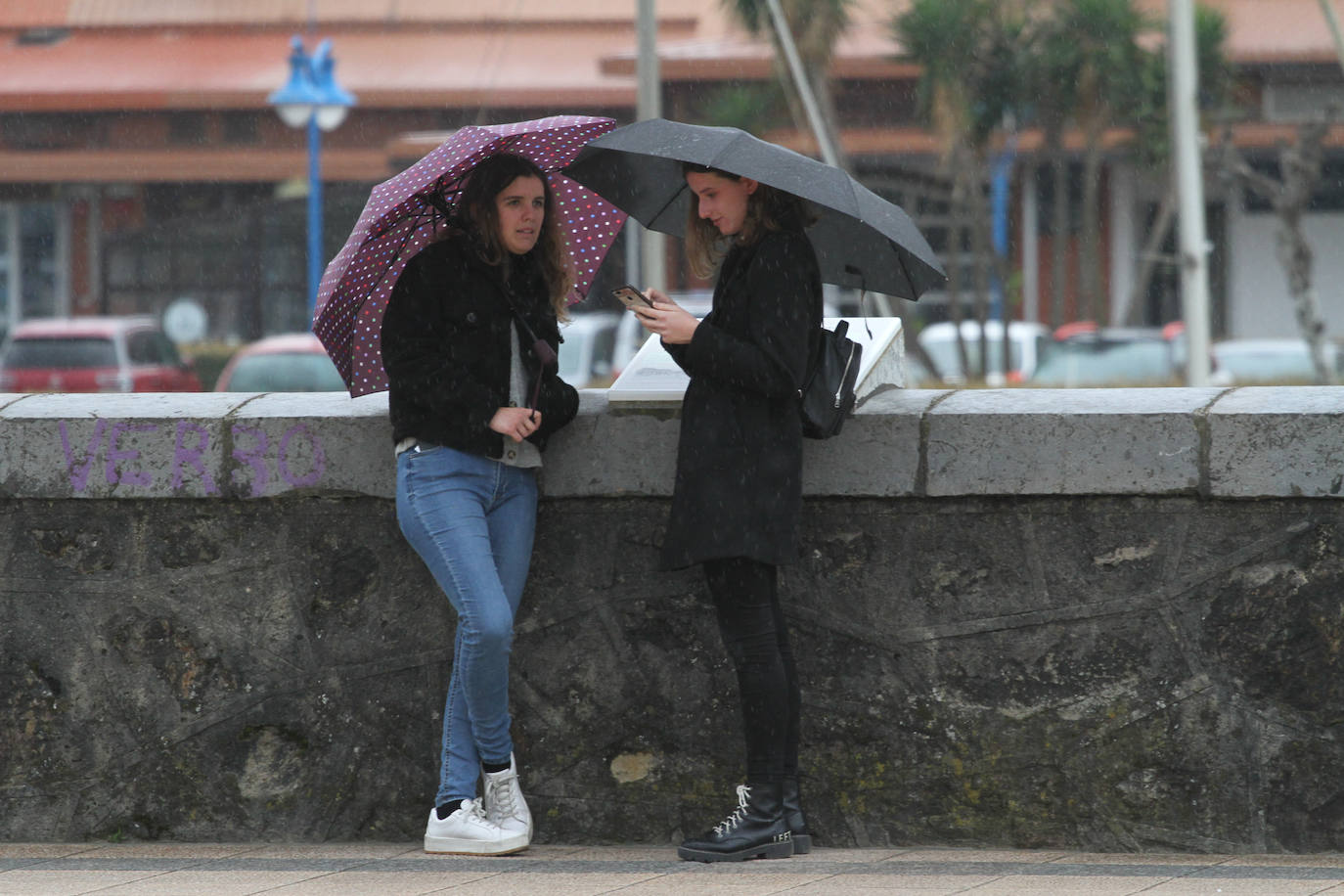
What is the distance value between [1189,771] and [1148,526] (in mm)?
620

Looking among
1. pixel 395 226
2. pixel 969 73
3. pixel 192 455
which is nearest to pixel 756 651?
pixel 395 226

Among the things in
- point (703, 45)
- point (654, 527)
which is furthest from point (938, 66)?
point (654, 527)

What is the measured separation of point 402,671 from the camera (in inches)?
187

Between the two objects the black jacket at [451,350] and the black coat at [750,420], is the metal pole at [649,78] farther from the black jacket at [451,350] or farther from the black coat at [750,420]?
the black coat at [750,420]

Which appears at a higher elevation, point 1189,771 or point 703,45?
point 703,45

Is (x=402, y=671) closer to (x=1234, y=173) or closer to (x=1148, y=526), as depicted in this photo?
(x=1148, y=526)

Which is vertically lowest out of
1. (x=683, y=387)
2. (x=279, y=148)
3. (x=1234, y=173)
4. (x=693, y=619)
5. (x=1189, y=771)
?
(x=1189, y=771)

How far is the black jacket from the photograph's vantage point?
4.31 m

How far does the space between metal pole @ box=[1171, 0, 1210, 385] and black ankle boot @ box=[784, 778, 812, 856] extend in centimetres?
1133

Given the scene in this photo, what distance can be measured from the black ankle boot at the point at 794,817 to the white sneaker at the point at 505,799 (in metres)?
0.67

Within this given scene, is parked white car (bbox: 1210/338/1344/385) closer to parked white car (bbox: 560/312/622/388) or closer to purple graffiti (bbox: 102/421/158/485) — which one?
parked white car (bbox: 560/312/622/388)

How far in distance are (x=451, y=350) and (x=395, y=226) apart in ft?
1.27

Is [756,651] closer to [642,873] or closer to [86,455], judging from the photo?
[642,873]

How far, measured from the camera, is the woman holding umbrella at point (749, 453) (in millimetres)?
4172
